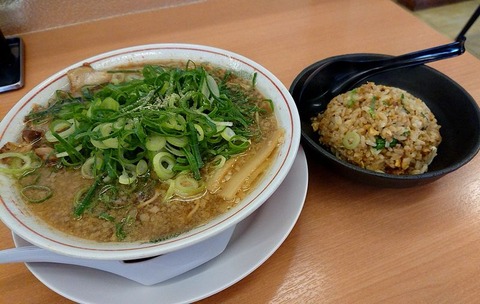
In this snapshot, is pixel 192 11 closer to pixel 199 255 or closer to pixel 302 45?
pixel 302 45

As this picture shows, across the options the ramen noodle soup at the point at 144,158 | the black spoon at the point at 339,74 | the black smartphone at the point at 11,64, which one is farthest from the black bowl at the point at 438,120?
the black smartphone at the point at 11,64

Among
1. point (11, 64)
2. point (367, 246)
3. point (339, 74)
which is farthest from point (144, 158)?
point (11, 64)

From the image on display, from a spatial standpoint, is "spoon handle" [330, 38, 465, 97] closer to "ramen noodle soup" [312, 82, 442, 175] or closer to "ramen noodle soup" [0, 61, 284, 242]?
"ramen noodle soup" [312, 82, 442, 175]

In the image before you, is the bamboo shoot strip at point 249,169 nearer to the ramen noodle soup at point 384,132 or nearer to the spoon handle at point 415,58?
the ramen noodle soup at point 384,132

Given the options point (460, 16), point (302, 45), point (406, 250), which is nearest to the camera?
point (406, 250)

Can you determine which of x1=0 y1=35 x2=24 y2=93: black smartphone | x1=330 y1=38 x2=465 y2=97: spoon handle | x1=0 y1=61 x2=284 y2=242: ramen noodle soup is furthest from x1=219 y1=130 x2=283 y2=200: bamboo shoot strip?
x1=0 y1=35 x2=24 y2=93: black smartphone

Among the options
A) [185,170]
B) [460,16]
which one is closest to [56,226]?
[185,170]
